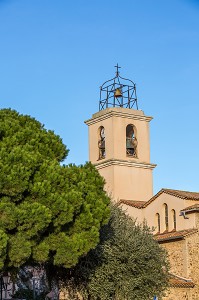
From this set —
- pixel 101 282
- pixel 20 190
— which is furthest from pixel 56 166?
pixel 101 282

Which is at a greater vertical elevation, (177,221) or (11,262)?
(177,221)

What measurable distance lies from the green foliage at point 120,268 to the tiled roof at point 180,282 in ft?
10.5

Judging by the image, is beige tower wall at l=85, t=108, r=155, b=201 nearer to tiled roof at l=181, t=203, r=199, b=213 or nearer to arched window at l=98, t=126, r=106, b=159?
arched window at l=98, t=126, r=106, b=159

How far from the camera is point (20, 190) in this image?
2209 cm

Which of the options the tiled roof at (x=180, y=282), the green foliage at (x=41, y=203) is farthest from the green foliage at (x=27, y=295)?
the tiled roof at (x=180, y=282)

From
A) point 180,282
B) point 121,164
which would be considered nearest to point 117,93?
point 121,164

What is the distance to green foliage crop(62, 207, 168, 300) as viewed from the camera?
2769 centimetres

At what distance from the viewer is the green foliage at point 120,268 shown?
1090 inches

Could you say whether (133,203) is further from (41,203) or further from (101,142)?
(41,203)

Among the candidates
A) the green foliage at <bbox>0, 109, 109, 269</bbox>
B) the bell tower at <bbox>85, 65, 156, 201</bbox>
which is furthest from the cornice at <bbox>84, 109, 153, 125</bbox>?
the green foliage at <bbox>0, 109, 109, 269</bbox>

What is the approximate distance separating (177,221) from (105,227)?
29.3 ft

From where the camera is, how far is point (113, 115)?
141 feet

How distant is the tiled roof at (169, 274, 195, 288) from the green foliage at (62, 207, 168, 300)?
3.19 m

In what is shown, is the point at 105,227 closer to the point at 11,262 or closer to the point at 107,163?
the point at 11,262
